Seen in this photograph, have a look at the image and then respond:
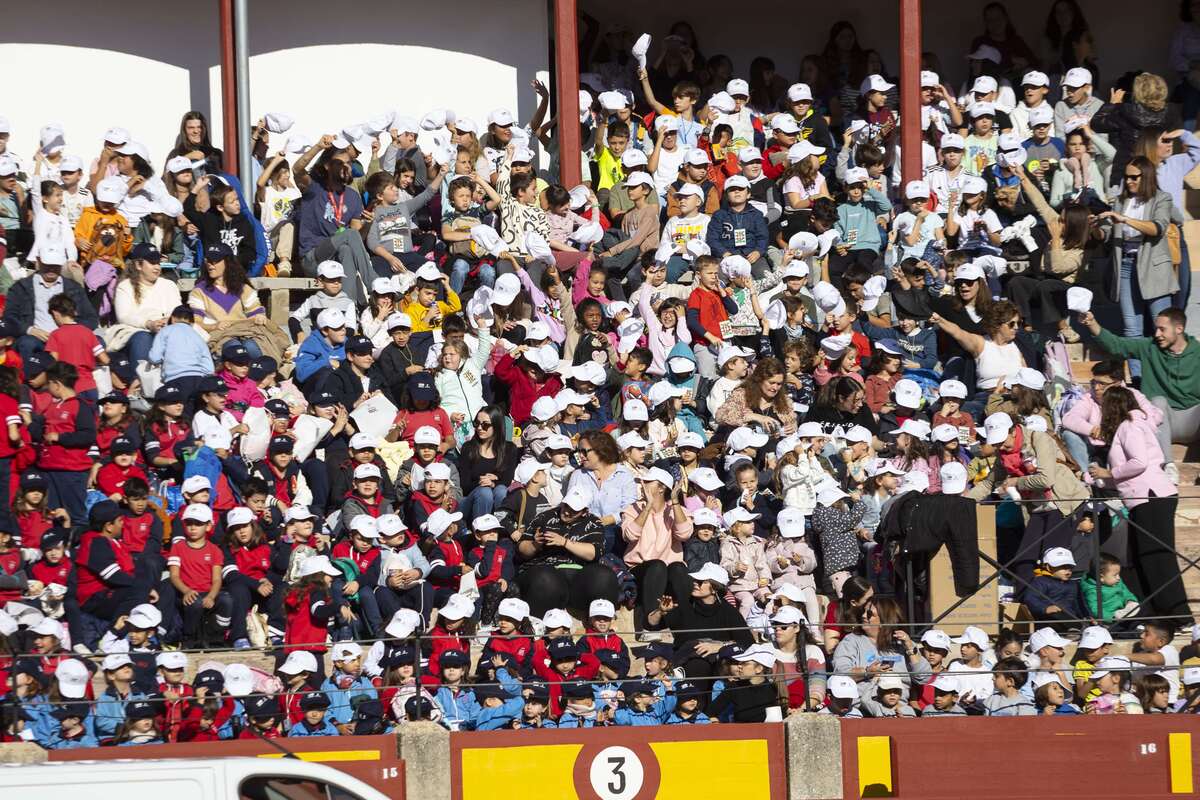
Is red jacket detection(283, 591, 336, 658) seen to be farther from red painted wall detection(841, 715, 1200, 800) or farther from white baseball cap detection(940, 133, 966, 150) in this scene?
white baseball cap detection(940, 133, 966, 150)

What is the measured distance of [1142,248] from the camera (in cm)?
1998

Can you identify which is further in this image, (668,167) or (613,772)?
(668,167)

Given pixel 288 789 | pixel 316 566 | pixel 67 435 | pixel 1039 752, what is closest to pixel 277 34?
pixel 67 435

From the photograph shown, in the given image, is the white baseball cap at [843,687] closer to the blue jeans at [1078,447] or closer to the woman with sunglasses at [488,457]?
the woman with sunglasses at [488,457]

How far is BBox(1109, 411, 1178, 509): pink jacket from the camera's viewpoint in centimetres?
1750

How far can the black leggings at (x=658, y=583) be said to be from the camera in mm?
16328

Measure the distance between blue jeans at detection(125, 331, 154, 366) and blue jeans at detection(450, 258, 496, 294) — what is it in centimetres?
Answer: 281

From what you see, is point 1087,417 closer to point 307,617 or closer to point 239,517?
point 307,617

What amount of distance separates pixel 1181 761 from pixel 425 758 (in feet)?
17.1

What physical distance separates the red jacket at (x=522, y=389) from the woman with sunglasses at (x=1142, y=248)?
5.29 metres

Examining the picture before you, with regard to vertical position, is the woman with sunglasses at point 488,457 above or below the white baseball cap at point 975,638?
above

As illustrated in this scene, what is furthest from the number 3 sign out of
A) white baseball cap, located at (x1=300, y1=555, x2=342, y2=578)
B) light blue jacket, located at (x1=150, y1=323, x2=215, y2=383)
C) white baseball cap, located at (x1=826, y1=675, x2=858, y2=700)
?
light blue jacket, located at (x1=150, y1=323, x2=215, y2=383)

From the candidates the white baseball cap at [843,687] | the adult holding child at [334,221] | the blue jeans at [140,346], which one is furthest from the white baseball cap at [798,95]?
the white baseball cap at [843,687]

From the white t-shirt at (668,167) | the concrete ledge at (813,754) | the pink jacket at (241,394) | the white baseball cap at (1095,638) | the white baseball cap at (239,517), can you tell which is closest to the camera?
the concrete ledge at (813,754)
